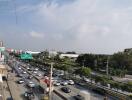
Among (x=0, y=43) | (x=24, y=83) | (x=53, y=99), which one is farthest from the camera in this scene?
(x=0, y=43)

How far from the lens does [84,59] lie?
126750 mm

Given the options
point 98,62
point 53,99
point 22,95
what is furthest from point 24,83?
point 98,62

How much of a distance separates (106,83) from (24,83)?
60.6ft

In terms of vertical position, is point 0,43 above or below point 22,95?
above

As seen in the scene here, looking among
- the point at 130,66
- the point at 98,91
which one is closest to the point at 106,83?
the point at 98,91

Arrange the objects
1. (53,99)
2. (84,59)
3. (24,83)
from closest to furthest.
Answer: (53,99) → (24,83) → (84,59)

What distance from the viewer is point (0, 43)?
72375 millimetres

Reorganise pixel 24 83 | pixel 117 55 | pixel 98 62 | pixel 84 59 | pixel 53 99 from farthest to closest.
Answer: pixel 84 59 < pixel 98 62 < pixel 117 55 < pixel 24 83 < pixel 53 99

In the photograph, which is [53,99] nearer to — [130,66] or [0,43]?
[0,43]

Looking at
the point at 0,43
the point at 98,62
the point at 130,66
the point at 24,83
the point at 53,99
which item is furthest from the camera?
the point at 98,62

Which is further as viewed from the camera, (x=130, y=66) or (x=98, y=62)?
(x=98, y=62)

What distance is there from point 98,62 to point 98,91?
65.7 m

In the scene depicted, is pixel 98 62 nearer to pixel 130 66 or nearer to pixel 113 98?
pixel 130 66

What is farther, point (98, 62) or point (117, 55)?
point (98, 62)
